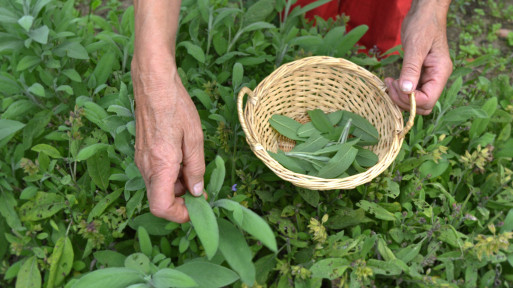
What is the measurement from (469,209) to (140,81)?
1722mm

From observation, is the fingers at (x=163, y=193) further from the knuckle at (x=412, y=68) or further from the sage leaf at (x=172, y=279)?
the knuckle at (x=412, y=68)

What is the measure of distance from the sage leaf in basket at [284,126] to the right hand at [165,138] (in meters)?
0.70

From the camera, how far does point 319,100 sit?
2.32 m

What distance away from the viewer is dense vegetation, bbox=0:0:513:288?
166 centimetres

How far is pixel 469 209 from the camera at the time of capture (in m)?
2.08

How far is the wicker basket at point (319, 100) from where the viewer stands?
185 centimetres

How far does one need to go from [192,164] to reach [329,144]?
0.83 metres

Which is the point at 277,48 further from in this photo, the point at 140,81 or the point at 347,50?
the point at 140,81

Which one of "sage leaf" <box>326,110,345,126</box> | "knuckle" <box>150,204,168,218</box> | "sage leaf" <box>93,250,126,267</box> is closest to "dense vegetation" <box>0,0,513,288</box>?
"sage leaf" <box>93,250,126,267</box>

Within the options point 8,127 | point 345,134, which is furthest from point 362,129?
point 8,127

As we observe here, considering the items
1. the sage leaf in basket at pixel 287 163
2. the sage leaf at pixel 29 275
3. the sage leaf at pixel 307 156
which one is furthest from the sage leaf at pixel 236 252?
the sage leaf at pixel 29 275

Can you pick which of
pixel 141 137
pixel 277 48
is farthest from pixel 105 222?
pixel 277 48

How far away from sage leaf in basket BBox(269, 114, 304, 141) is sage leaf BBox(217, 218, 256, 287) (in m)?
0.73

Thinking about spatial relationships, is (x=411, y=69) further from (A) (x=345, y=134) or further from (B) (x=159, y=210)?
(B) (x=159, y=210)
